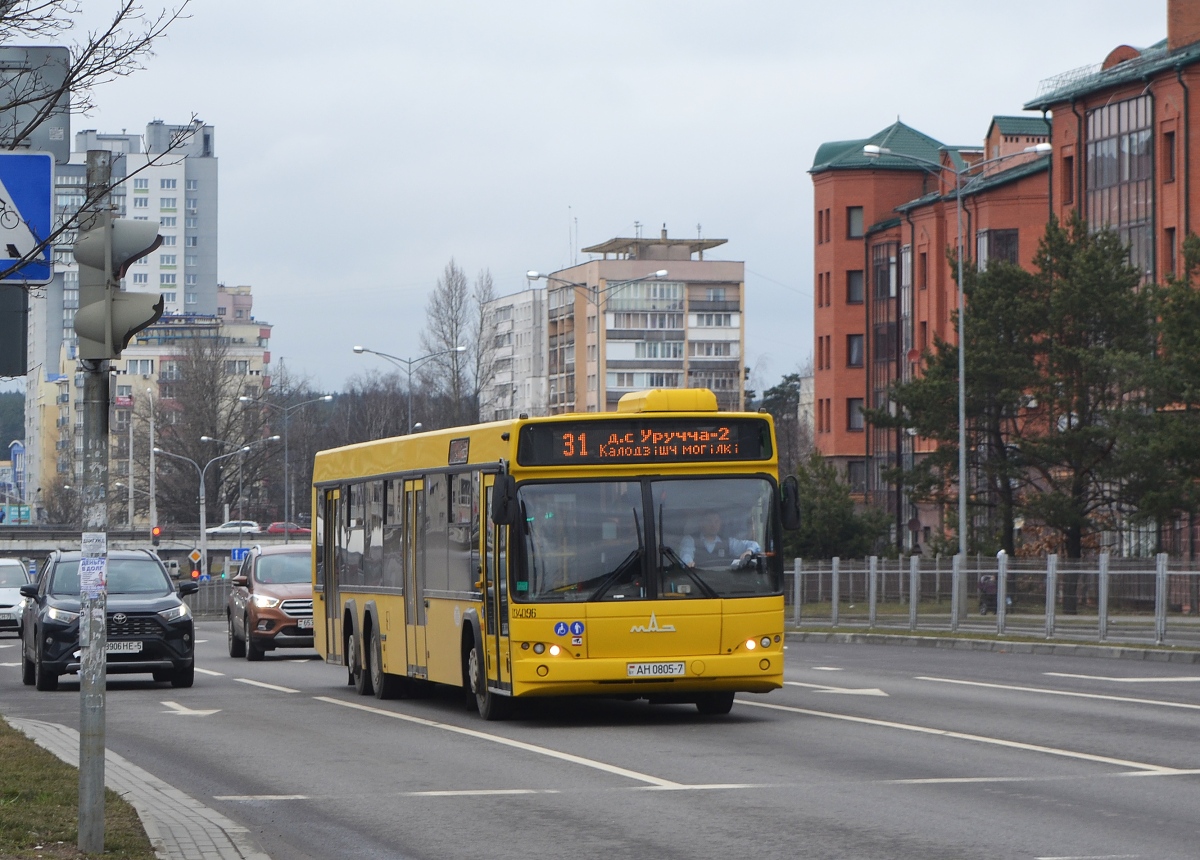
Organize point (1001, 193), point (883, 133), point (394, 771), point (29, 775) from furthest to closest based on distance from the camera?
1. point (883, 133)
2. point (1001, 193)
3. point (394, 771)
4. point (29, 775)

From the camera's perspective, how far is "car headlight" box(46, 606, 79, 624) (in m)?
24.5

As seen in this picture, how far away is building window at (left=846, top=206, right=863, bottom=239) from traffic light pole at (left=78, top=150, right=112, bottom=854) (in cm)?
8492

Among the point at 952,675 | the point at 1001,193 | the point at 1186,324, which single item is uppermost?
the point at 1001,193

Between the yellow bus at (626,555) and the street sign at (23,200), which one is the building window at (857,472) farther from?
the street sign at (23,200)

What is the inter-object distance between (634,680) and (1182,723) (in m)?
4.57

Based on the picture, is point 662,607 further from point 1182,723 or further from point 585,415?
point 1182,723

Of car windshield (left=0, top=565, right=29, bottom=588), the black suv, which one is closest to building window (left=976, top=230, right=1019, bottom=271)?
car windshield (left=0, top=565, right=29, bottom=588)

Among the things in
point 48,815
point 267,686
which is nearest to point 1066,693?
point 267,686

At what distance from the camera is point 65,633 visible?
2458cm

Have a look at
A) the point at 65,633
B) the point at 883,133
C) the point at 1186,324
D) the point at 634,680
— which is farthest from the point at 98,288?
the point at 883,133

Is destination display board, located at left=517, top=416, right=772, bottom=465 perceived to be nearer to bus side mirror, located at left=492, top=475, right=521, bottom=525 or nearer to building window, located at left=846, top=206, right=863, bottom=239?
bus side mirror, located at left=492, top=475, right=521, bottom=525

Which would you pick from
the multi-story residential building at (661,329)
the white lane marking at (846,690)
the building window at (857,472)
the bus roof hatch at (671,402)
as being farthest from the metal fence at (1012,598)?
the multi-story residential building at (661,329)

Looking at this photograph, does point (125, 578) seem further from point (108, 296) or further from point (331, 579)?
point (108, 296)

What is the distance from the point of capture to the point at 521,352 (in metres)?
177
